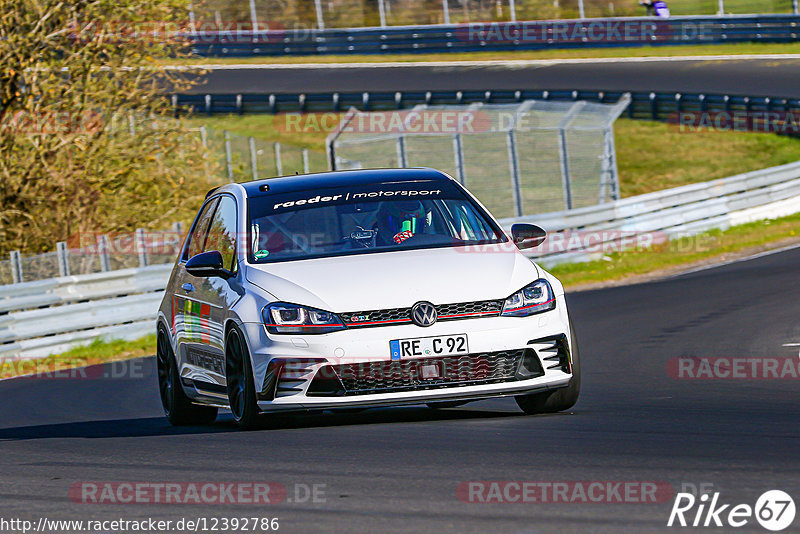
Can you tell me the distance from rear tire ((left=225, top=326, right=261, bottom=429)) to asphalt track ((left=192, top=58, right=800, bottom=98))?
101 ft

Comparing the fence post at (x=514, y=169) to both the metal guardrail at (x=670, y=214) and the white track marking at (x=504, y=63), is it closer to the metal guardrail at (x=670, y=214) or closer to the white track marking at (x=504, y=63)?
the metal guardrail at (x=670, y=214)

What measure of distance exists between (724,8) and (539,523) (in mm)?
42021

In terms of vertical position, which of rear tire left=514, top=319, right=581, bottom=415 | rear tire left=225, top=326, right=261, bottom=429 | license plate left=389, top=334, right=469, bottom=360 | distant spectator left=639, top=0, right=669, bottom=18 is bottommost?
distant spectator left=639, top=0, right=669, bottom=18

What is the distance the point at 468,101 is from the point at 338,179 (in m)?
30.4

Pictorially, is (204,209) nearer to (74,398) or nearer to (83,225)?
(74,398)

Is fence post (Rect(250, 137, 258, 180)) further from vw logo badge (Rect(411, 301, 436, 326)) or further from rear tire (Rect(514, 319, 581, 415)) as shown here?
vw logo badge (Rect(411, 301, 436, 326))

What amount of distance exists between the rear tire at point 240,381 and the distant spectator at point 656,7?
3936cm

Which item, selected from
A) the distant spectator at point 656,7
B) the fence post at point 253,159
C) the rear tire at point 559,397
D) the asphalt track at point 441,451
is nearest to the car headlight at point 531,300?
the rear tire at point 559,397

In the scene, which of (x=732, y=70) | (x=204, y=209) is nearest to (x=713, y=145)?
(x=732, y=70)

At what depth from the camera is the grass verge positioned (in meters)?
44.2

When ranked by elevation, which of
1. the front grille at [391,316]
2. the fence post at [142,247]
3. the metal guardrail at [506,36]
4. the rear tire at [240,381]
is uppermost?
the front grille at [391,316]

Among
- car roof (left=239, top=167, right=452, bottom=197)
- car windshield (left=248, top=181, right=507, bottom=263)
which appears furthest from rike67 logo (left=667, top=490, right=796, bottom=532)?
car roof (left=239, top=167, right=452, bottom=197)

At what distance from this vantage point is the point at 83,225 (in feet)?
74.3

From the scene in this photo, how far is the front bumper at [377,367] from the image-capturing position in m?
7.96
